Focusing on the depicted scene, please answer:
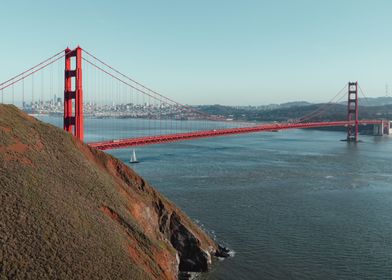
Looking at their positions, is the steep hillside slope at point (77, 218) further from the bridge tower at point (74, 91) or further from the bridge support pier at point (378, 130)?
the bridge support pier at point (378, 130)

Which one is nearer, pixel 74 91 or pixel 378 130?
pixel 74 91

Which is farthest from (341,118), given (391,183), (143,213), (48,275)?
(48,275)

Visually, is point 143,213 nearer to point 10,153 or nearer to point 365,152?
point 10,153

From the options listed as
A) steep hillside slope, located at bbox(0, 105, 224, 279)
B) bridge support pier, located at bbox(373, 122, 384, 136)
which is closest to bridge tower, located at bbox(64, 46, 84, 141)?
steep hillside slope, located at bbox(0, 105, 224, 279)

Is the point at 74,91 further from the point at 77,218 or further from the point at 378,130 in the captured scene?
the point at 378,130

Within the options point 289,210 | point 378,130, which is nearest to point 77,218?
point 289,210
